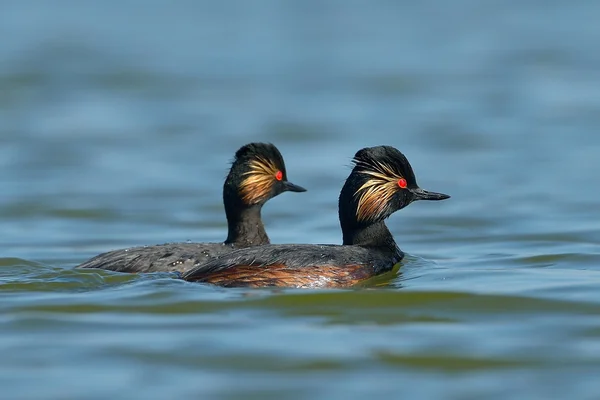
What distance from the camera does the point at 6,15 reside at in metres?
42.2

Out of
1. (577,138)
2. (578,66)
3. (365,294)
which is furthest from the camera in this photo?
(578,66)

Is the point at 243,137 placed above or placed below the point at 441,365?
above

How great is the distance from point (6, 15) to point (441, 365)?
34737mm

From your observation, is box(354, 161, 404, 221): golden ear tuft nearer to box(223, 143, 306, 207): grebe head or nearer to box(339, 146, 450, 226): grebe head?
box(339, 146, 450, 226): grebe head

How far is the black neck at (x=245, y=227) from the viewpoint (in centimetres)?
1477

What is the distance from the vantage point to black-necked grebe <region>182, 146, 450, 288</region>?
12.2 m

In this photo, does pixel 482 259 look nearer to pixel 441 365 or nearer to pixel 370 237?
pixel 370 237

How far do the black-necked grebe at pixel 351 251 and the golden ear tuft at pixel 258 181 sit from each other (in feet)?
5.05

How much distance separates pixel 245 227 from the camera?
582 inches

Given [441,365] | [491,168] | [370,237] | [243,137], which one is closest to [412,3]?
[243,137]

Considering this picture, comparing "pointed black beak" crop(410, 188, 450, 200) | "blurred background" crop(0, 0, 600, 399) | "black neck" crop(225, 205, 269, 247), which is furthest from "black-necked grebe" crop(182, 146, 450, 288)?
"black neck" crop(225, 205, 269, 247)

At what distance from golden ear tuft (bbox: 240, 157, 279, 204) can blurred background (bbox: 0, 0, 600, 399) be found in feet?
6.39

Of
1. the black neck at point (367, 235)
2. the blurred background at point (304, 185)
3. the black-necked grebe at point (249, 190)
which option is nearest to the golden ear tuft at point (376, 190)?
the black neck at point (367, 235)

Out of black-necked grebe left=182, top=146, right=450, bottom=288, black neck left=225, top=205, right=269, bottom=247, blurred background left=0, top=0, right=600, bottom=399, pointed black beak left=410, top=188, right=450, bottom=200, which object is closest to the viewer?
blurred background left=0, top=0, right=600, bottom=399
